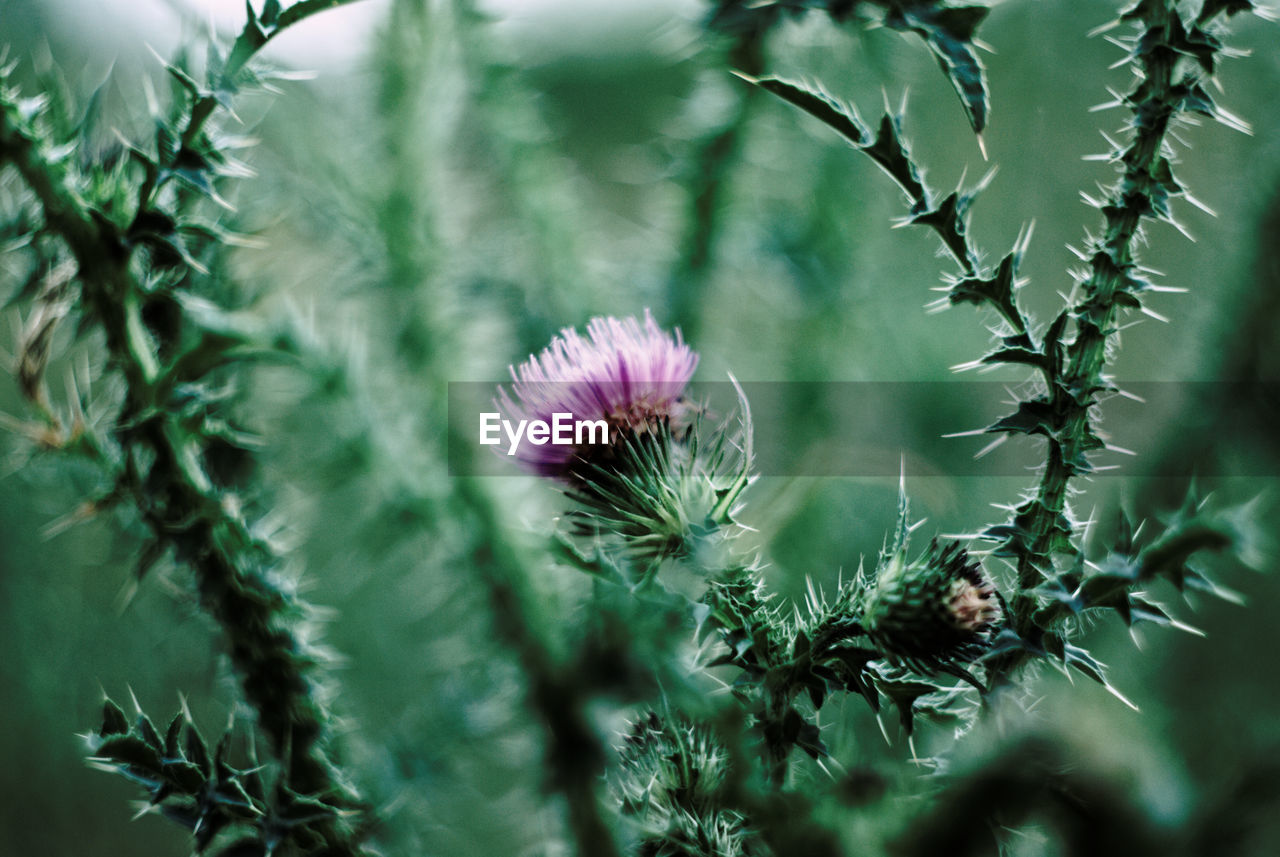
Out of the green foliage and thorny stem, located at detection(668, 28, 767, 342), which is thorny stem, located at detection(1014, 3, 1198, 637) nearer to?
thorny stem, located at detection(668, 28, 767, 342)

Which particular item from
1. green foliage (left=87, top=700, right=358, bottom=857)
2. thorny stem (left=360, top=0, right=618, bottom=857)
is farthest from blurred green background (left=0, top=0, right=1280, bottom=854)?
green foliage (left=87, top=700, right=358, bottom=857)

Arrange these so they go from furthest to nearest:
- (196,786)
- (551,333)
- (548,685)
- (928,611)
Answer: (551,333) → (548,685) → (196,786) → (928,611)

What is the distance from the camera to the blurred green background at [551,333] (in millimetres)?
836

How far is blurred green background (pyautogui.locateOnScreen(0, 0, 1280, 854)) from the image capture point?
32.9 inches

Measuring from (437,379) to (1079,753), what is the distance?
30.2 inches

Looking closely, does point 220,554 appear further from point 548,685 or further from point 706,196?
point 706,196

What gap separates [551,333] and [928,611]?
698mm

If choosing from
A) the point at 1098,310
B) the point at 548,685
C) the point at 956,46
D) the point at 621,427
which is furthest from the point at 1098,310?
the point at 548,685

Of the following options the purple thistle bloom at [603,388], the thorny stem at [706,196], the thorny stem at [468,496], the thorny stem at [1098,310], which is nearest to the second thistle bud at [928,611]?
the thorny stem at [1098,310]

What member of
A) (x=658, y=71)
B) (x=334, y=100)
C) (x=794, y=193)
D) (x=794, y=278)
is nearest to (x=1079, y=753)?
(x=794, y=278)

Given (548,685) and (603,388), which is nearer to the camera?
(603,388)

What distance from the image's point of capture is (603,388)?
0.58 m

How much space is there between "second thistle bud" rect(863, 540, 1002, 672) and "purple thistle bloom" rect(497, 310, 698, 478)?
20 cm

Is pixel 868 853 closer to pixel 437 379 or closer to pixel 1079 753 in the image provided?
pixel 1079 753
